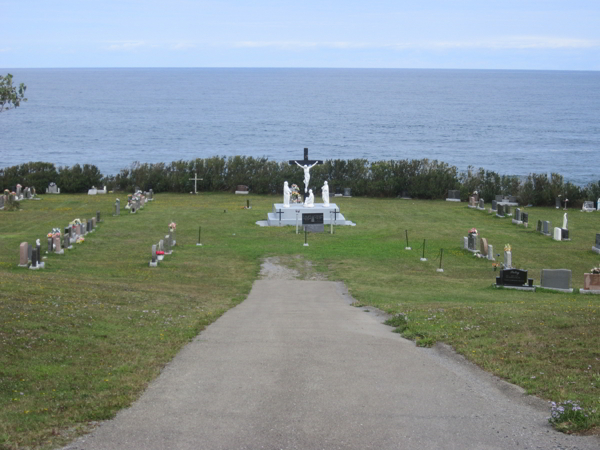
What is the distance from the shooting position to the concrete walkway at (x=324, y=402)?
27.7ft

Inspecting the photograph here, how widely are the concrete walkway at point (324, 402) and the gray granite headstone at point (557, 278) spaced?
10251 mm

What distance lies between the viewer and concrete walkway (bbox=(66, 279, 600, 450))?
8453mm

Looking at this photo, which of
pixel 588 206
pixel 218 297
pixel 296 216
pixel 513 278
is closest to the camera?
pixel 218 297

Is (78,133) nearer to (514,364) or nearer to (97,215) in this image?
(97,215)

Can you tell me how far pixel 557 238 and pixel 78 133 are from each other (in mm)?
107993

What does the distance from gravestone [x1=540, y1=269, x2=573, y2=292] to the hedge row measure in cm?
2657

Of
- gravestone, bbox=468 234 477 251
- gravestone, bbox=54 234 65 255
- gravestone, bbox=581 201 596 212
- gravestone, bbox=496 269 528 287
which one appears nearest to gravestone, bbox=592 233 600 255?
gravestone, bbox=468 234 477 251

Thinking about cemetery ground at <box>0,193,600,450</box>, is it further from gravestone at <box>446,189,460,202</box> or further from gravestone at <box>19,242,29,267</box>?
gravestone at <box>446,189,460,202</box>

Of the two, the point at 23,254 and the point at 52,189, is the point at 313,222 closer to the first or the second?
the point at 23,254

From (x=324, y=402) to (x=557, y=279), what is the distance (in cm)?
1485

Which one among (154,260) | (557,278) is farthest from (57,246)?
(557,278)

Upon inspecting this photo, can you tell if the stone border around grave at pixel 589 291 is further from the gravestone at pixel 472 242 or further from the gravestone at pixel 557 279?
the gravestone at pixel 472 242

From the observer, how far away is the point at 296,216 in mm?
36812

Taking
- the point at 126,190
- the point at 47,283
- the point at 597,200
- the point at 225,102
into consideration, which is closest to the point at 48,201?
the point at 126,190
